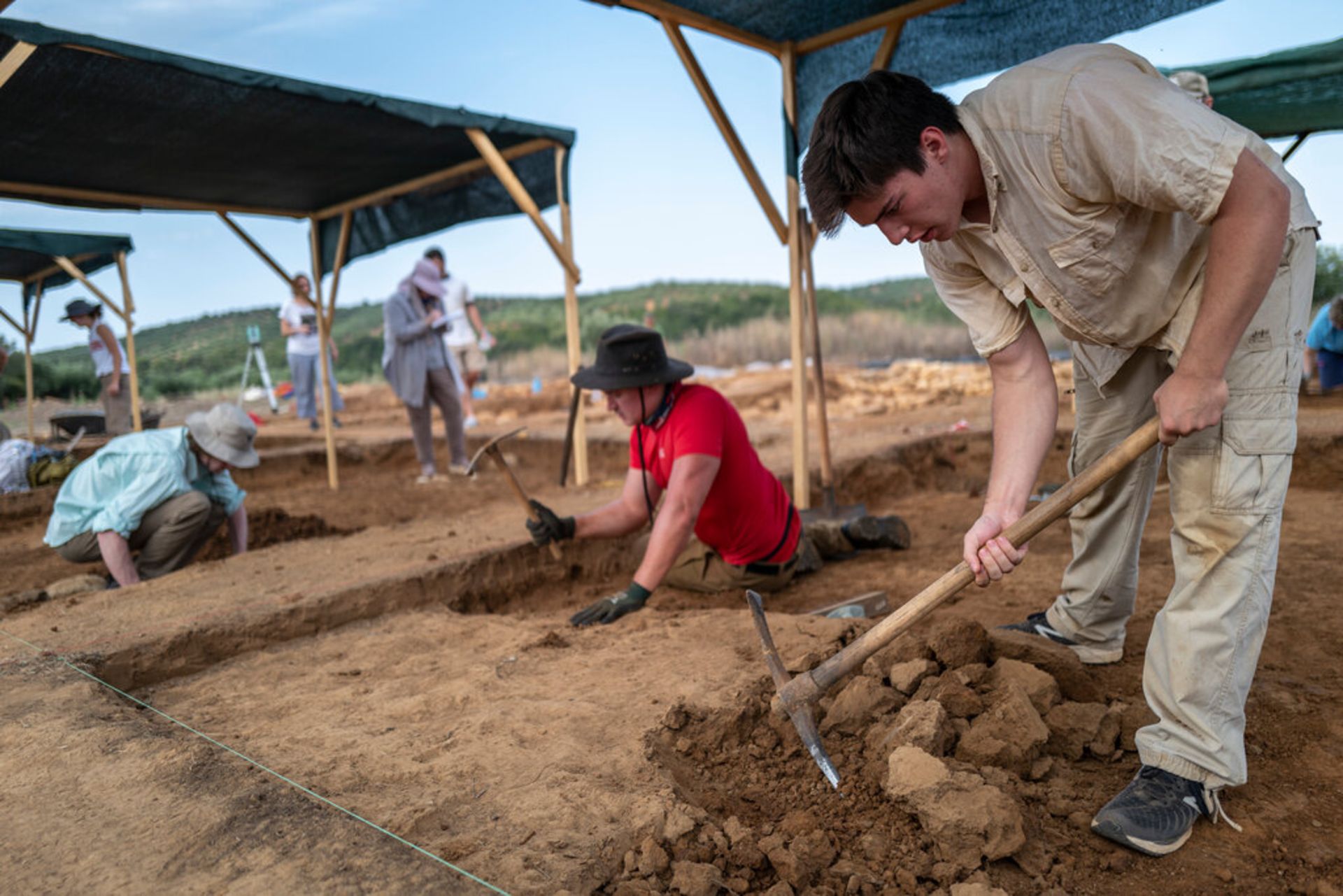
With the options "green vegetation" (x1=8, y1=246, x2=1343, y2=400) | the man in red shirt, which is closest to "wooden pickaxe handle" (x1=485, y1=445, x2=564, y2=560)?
the man in red shirt

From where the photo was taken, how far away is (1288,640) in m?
2.79

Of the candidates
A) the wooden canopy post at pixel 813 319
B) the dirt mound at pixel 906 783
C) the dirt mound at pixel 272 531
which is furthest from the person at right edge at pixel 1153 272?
the dirt mound at pixel 272 531

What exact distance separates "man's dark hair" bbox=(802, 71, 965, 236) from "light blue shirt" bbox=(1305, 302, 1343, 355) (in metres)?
7.30

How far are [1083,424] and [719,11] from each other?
286cm

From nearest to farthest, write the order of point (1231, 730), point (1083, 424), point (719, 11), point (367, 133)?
1. point (1231, 730)
2. point (1083, 424)
3. point (719, 11)
4. point (367, 133)

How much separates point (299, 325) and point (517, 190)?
4.84 m

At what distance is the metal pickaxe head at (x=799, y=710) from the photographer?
203cm

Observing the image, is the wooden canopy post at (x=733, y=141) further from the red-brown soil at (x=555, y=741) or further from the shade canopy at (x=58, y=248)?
the shade canopy at (x=58, y=248)

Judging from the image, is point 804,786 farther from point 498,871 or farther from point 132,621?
point 132,621

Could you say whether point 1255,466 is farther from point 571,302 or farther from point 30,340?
point 30,340

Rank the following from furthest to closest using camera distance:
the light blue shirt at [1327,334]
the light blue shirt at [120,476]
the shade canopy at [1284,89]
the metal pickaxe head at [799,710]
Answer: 1. the light blue shirt at [1327,334]
2. the shade canopy at [1284,89]
3. the light blue shirt at [120,476]
4. the metal pickaxe head at [799,710]

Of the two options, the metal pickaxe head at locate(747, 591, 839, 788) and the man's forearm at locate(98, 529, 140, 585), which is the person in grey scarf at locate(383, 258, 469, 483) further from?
the metal pickaxe head at locate(747, 591, 839, 788)

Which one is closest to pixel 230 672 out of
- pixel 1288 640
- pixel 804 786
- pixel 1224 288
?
pixel 804 786

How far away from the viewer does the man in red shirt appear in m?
3.29
